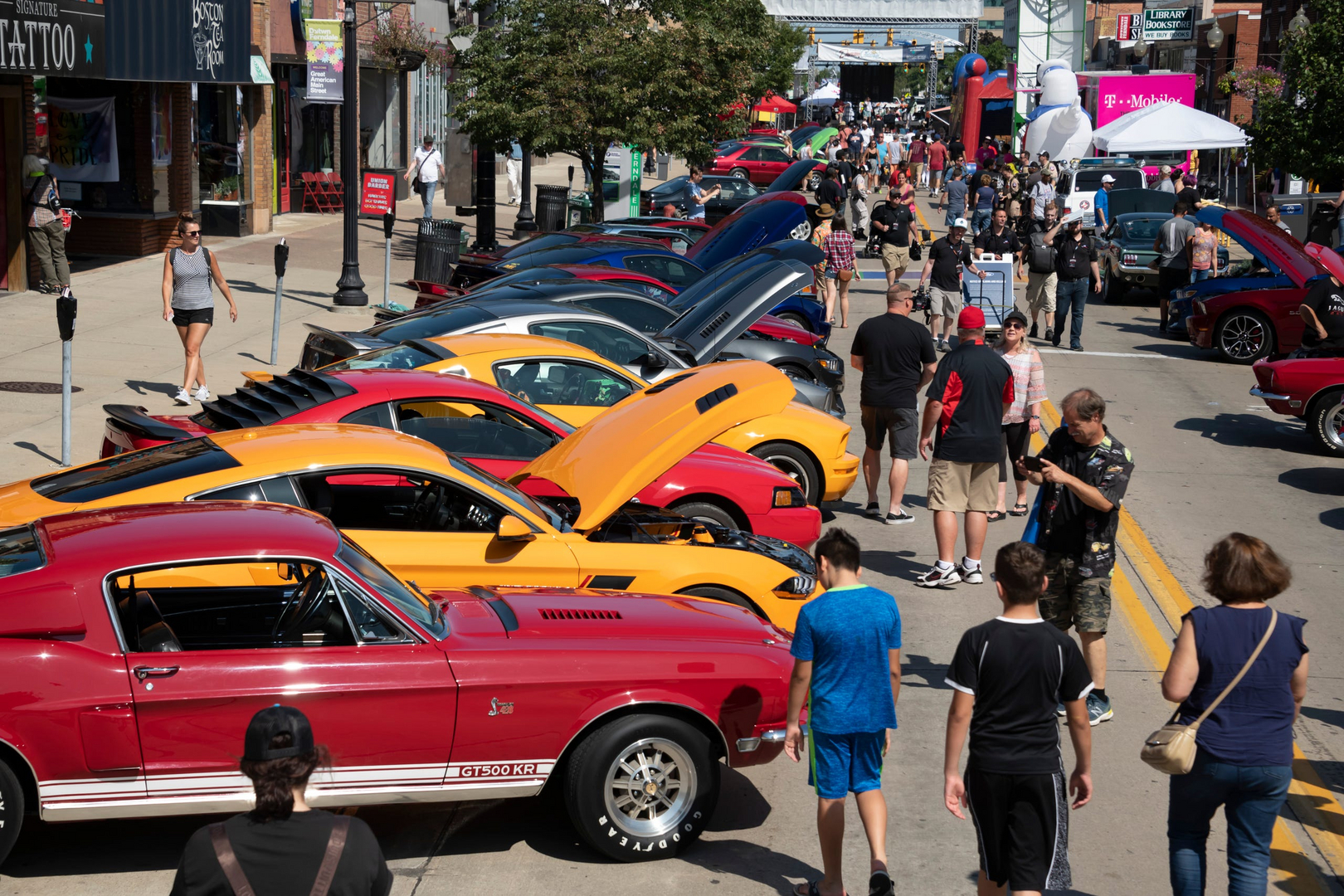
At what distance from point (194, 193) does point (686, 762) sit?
21.5 meters

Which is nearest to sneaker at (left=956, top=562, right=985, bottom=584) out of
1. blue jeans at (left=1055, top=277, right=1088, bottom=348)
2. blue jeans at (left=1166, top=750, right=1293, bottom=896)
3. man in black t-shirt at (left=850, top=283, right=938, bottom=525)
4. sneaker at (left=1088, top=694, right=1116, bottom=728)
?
man in black t-shirt at (left=850, top=283, right=938, bottom=525)

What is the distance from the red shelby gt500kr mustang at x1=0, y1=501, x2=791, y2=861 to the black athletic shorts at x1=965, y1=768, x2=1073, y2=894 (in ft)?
4.04

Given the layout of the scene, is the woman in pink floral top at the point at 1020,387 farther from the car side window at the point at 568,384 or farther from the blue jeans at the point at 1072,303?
the blue jeans at the point at 1072,303

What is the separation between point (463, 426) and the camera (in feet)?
28.5

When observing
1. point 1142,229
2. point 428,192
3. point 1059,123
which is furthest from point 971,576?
point 1059,123

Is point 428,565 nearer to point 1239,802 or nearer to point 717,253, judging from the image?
point 1239,802

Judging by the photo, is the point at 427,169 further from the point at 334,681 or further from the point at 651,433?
the point at 334,681

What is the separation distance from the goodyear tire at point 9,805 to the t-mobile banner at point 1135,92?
4249 cm

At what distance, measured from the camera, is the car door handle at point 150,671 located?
507 centimetres

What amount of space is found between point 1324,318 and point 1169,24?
184ft

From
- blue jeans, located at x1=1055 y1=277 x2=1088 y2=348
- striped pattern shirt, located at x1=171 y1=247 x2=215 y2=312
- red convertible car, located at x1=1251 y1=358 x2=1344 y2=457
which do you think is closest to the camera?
striped pattern shirt, located at x1=171 y1=247 x2=215 y2=312

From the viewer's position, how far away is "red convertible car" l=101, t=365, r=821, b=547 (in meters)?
8.35

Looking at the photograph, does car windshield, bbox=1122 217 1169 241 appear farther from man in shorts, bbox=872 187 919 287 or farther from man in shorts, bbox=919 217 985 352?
man in shorts, bbox=919 217 985 352

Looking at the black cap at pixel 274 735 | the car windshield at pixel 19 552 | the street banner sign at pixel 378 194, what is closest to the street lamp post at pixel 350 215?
the street banner sign at pixel 378 194
